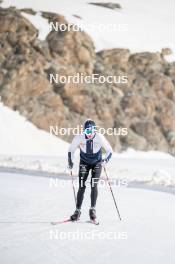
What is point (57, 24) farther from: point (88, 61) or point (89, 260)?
point (89, 260)

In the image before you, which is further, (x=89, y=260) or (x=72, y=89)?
(x=72, y=89)

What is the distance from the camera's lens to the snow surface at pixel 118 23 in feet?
169

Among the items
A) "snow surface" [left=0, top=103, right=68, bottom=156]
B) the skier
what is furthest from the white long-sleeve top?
"snow surface" [left=0, top=103, right=68, bottom=156]

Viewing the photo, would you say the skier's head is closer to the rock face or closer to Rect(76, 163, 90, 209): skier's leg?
Rect(76, 163, 90, 209): skier's leg

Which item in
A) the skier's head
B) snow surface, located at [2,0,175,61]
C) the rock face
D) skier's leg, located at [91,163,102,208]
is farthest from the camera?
snow surface, located at [2,0,175,61]

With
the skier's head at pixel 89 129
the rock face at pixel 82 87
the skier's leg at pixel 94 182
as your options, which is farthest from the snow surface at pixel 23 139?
the skier's head at pixel 89 129

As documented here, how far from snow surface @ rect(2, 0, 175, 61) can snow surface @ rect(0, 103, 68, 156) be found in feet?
33.6

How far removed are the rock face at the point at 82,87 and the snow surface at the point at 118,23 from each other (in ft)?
7.53

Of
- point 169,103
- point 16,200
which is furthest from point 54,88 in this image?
point 16,200

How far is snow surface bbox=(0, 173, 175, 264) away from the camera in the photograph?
243 inches

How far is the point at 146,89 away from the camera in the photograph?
157 ft

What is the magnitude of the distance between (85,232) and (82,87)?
3825 centimetres

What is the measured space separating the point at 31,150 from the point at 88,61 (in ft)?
42.9

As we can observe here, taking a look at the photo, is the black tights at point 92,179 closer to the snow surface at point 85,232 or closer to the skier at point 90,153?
the skier at point 90,153
